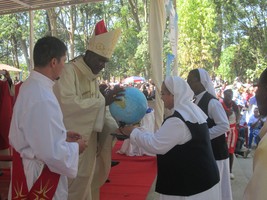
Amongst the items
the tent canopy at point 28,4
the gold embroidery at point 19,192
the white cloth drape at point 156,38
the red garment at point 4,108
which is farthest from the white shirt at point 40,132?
the tent canopy at point 28,4

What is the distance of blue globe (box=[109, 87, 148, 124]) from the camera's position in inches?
132

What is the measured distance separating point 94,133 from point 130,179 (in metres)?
2.79

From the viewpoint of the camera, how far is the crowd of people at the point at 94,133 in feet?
7.43

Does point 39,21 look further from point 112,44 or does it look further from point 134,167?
point 112,44

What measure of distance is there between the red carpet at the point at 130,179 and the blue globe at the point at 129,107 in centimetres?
225

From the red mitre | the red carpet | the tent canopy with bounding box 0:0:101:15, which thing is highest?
the tent canopy with bounding box 0:0:101:15

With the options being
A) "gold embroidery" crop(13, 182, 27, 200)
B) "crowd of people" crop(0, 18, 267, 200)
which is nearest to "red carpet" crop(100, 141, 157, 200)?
"crowd of people" crop(0, 18, 267, 200)

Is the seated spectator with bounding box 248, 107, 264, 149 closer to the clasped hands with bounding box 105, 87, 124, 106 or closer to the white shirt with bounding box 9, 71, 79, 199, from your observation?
the clasped hands with bounding box 105, 87, 124, 106

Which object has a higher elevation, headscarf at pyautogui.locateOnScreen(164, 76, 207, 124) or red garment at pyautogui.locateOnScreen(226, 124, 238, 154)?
headscarf at pyautogui.locateOnScreen(164, 76, 207, 124)

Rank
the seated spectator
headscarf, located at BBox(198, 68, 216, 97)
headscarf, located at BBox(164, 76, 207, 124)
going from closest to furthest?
headscarf, located at BBox(164, 76, 207, 124), headscarf, located at BBox(198, 68, 216, 97), the seated spectator

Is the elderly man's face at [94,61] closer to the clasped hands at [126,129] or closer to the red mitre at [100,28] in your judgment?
the red mitre at [100,28]

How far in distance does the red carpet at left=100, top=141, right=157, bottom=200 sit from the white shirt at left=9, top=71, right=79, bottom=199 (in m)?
Result: 3.07

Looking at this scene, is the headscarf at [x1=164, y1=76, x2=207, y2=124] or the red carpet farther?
the red carpet

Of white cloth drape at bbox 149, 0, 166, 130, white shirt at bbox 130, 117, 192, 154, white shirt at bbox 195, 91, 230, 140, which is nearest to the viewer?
white shirt at bbox 130, 117, 192, 154
